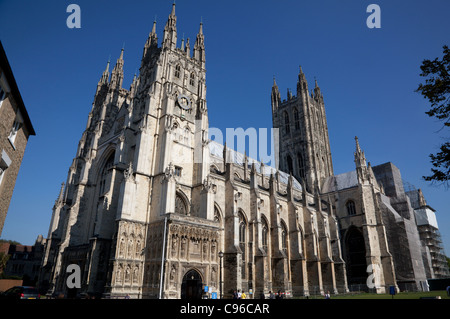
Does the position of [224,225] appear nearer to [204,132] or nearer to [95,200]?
[204,132]

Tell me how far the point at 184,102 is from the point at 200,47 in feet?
38.0

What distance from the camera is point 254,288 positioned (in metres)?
29.3

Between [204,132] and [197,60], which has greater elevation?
[197,60]

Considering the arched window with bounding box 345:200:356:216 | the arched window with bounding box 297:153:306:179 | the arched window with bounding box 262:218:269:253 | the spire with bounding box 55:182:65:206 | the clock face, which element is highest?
the arched window with bounding box 297:153:306:179

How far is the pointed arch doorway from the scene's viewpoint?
72.8ft

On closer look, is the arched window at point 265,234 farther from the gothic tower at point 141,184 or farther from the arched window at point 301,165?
the arched window at point 301,165

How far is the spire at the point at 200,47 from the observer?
3794 cm

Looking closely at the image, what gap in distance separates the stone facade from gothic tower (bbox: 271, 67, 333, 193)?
154ft

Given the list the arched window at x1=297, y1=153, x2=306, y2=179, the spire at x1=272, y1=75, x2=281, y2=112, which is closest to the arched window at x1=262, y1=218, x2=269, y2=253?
the arched window at x1=297, y1=153, x2=306, y2=179

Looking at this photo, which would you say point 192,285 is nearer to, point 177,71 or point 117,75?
point 177,71

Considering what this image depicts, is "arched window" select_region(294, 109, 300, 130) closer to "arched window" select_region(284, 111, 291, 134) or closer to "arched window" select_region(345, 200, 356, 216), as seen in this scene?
"arched window" select_region(284, 111, 291, 134)
